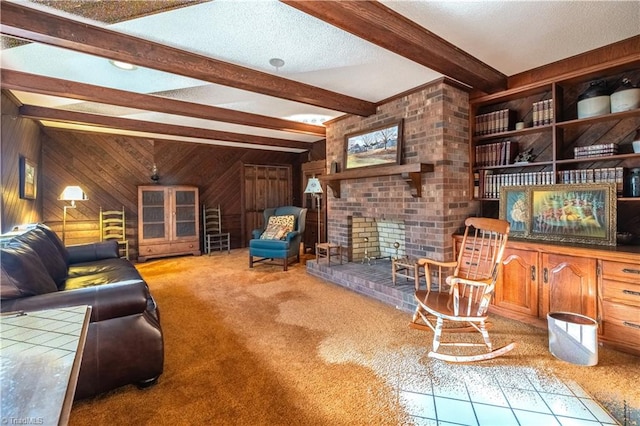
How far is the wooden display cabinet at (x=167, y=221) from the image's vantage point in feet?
17.9

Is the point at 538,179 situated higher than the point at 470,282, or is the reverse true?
the point at 538,179

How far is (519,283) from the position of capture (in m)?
2.69

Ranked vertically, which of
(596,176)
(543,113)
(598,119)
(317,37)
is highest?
(317,37)

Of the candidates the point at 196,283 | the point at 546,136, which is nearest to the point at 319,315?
the point at 196,283

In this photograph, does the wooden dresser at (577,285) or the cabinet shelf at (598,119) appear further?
the cabinet shelf at (598,119)

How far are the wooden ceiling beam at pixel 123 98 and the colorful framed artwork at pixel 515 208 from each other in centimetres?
327

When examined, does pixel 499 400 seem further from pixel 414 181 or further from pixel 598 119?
pixel 598 119

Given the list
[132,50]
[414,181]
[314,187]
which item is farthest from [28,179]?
[414,181]

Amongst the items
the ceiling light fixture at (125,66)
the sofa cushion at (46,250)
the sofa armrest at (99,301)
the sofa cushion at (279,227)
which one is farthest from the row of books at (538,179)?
the sofa cushion at (46,250)

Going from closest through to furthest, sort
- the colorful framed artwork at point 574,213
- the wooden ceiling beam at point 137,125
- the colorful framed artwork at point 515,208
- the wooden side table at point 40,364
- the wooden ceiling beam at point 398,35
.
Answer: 1. the wooden side table at point 40,364
2. the wooden ceiling beam at point 398,35
3. the colorful framed artwork at point 574,213
4. the colorful framed artwork at point 515,208
5. the wooden ceiling beam at point 137,125

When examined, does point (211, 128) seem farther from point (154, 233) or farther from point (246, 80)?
point (246, 80)

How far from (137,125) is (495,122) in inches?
195

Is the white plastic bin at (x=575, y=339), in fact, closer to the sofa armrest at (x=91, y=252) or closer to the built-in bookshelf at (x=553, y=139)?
the built-in bookshelf at (x=553, y=139)

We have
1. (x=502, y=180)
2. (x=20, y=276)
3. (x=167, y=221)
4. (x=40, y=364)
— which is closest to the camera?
(x=40, y=364)
